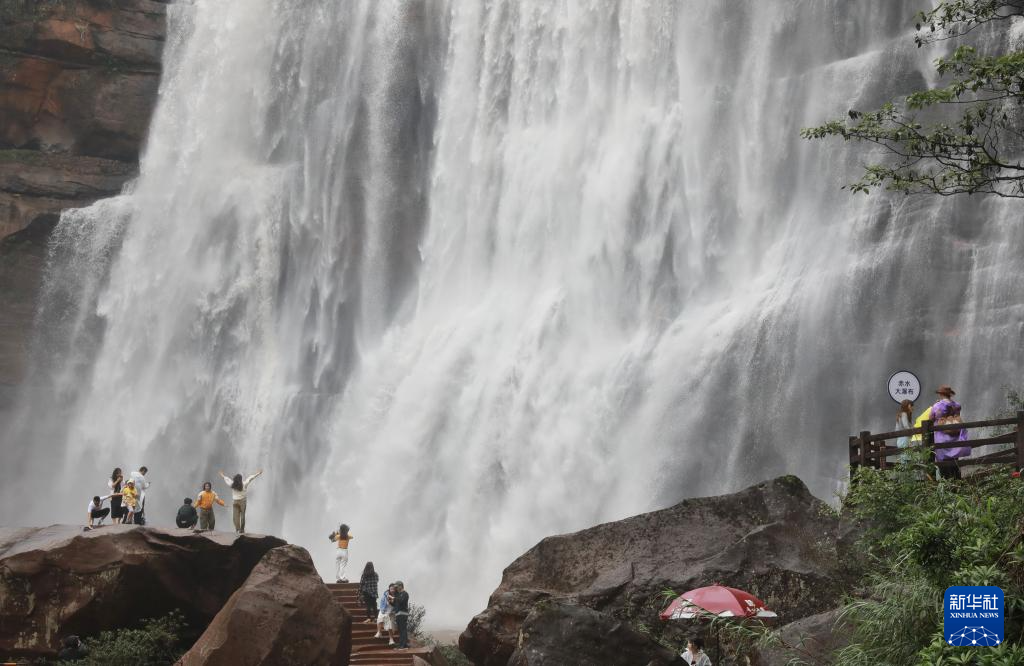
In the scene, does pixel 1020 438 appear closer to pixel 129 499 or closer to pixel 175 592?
pixel 175 592

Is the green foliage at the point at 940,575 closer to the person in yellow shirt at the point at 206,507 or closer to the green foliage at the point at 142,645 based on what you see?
the green foliage at the point at 142,645

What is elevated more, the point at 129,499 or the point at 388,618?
the point at 129,499

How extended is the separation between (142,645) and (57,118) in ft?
106

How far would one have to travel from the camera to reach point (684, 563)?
1958 centimetres

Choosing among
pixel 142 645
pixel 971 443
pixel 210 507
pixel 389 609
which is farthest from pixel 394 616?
pixel 971 443

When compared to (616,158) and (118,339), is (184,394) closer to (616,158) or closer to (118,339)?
(118,339)

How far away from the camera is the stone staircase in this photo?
21.7m

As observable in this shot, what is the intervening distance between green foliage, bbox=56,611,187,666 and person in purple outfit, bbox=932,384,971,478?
13241 mm

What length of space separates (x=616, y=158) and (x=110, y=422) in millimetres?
21478

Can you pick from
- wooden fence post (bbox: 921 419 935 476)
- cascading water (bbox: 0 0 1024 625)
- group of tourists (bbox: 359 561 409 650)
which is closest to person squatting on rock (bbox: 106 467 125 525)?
group of tourists (bbox: 359 561 409 650)

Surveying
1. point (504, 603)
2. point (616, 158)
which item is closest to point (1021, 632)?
point (504, 603)

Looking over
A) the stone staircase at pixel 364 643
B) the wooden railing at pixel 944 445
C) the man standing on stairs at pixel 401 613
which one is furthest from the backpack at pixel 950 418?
the man standing on stairs at pixel 401 613

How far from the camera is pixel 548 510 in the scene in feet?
99.6

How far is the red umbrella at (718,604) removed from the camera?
14867 millimetres
